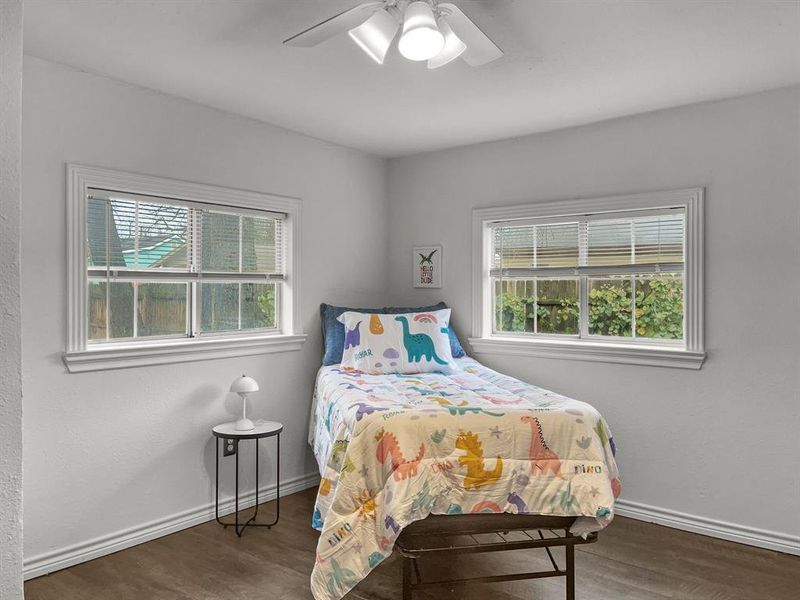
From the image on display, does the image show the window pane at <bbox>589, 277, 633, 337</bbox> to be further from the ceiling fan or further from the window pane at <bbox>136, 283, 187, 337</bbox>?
the window pane at <bbox>136, 283, 187, 337</bbox>

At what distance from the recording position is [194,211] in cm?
330

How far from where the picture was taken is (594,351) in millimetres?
3502

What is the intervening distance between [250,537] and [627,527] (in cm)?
211

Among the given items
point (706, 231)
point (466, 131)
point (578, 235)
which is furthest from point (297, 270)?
point (706, 231)

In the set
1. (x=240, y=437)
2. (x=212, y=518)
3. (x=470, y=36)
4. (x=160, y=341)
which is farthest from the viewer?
(x=212, y=518)

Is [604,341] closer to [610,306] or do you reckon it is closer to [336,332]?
[610,306]

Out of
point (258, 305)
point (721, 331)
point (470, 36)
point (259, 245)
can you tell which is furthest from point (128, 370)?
point (721, 331)

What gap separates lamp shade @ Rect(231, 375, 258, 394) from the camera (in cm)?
323

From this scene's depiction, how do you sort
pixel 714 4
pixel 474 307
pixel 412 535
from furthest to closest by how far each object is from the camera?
pixel 474 307 < pixel 412 535 < pixel 714 4

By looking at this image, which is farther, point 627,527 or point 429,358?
point 429,358

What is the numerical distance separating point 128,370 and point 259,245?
1151 millimetres

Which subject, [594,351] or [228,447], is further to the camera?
[594,351]

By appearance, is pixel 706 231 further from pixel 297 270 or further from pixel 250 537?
pixel 250 537

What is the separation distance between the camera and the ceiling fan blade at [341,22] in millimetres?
1850
